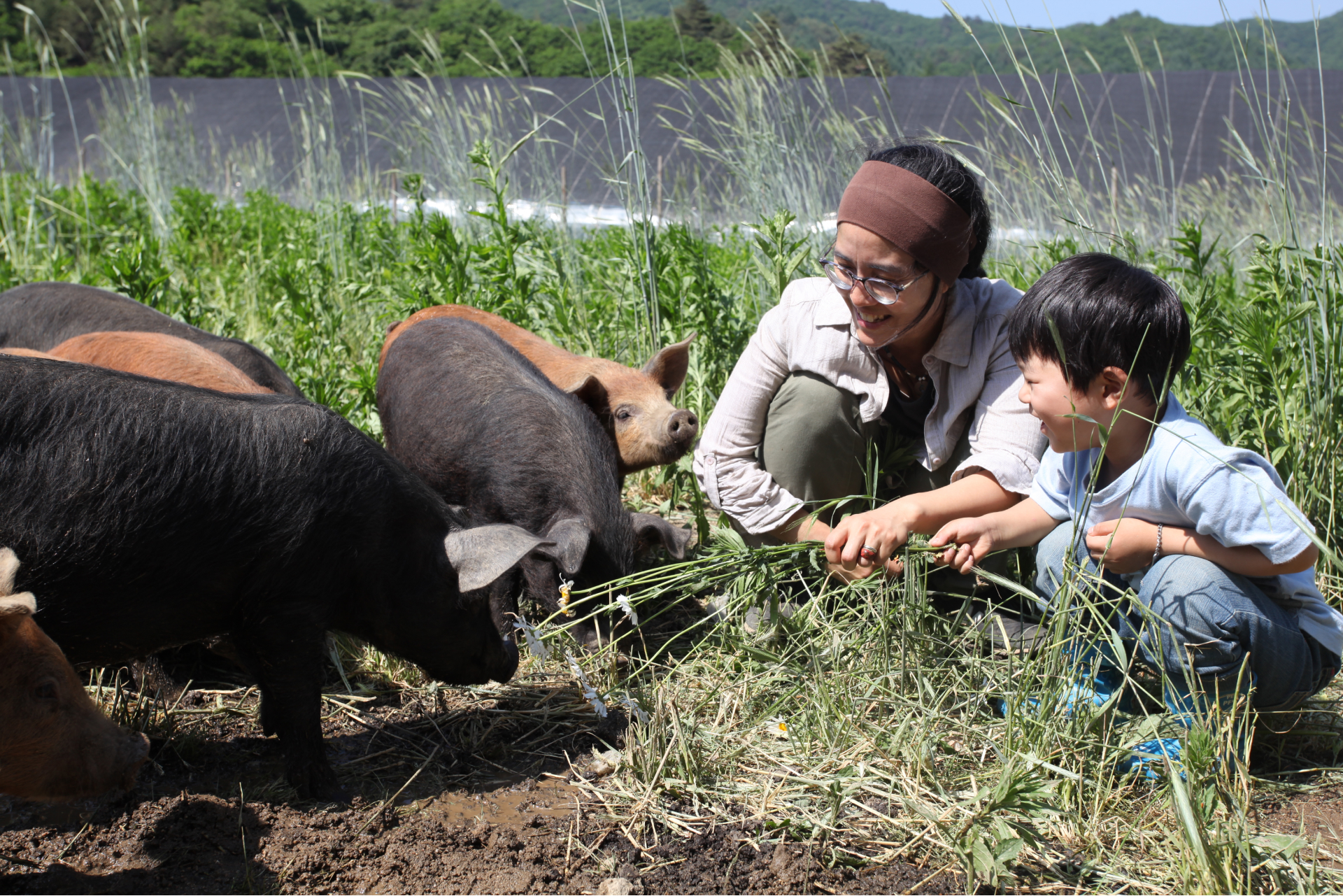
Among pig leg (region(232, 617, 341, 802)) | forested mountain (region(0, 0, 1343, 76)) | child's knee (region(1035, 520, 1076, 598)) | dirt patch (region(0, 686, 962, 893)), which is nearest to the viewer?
dirt patch (region(0, 686, 962, 893))

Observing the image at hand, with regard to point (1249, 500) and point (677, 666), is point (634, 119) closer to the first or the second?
point (677, 666)

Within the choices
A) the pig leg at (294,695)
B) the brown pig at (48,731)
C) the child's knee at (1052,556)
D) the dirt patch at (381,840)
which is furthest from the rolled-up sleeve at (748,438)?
the brown pig at (48,731)

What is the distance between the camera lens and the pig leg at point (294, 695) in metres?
2.81

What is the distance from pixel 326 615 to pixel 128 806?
678 mm

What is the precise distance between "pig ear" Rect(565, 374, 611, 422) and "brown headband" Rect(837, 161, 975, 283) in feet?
5.16

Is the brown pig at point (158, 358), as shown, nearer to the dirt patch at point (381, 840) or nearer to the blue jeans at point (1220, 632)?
the dirt patch at point (381, 840)

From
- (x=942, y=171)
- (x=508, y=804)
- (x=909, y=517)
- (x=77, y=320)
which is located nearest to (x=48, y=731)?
(x=508, y=804)

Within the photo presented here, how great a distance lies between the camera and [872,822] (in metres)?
2.54

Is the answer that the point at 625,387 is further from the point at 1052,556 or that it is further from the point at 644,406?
the point at 1052,556

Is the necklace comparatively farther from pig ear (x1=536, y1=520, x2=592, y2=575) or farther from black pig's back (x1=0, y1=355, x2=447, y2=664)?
black pig's back (x1=0, y1=355, x2=447, y2=664)

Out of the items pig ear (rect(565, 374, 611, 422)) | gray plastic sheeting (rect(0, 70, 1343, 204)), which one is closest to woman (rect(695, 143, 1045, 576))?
pig ear (rect(565, 374, 611, 422))

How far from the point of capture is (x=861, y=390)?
141 inches

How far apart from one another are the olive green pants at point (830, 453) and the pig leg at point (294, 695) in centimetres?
162

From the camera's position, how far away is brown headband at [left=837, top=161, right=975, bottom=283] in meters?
3.09
